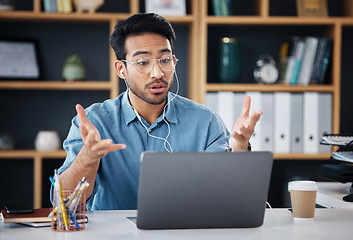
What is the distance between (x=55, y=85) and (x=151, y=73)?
124 centimetres

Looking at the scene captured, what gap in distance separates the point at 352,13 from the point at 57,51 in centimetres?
190

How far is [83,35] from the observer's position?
328 cm

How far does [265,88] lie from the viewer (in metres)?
3.06

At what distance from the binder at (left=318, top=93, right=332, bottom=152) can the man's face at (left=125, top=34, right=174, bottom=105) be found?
1396 mm

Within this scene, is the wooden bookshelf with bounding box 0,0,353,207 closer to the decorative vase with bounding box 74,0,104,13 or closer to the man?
the decorative vase with bounding box 74,0,104,13

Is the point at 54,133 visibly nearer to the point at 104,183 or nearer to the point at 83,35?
the point at 83,35

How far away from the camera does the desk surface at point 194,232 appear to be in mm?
1182

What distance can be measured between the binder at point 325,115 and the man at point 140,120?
116 cm

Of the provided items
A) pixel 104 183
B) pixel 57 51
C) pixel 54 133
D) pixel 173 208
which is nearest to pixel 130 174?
pixel 104 183

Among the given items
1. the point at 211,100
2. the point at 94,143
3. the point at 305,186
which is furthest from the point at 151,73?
the point at 211,100

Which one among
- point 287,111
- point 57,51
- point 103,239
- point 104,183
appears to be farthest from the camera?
point 57,51

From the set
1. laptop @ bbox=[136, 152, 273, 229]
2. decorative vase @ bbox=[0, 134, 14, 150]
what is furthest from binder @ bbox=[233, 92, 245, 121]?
laptop @ bbox=[136, 152, 273, 229]

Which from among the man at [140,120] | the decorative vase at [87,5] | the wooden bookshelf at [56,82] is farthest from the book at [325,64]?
the decorative vase at [87,5]

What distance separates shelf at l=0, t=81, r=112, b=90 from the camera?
9.82 ft
